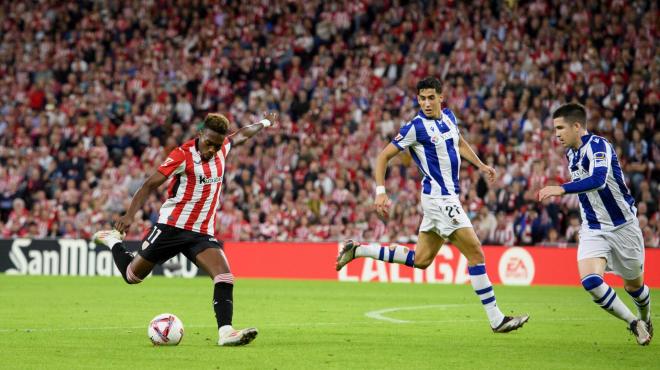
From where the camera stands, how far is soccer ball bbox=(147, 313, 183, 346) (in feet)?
32.1

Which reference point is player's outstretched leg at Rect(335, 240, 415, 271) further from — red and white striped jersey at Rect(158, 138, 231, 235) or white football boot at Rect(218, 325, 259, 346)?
white football boot at Rect(218, 325, 259, 346)

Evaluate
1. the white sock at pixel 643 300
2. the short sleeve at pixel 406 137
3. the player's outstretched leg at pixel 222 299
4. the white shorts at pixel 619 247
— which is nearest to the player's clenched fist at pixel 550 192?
the white shorts at pixel 619 247

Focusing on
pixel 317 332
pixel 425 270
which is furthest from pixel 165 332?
pixel 425 270

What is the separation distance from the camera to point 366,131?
25.9 m

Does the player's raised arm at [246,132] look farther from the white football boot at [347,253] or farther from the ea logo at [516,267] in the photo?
the ea logo at [516,267]

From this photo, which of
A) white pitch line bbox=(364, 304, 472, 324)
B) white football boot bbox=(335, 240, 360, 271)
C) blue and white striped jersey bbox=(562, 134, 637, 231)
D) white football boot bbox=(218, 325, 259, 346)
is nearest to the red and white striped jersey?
white football boot bbox=(218, 325, 259, 346)

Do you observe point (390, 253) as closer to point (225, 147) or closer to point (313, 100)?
point (225, 147)

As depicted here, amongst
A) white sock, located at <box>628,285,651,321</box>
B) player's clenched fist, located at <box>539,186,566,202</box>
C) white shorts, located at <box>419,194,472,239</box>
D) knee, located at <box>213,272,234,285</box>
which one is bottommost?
white sock, located at <box>628,285,651,321</box>

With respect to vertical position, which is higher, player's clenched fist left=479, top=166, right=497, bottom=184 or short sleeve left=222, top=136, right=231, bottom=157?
short sleeve left=222, top=136, right=231, bottom=157

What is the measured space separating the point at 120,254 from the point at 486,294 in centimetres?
370

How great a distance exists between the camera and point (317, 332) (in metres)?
11.4

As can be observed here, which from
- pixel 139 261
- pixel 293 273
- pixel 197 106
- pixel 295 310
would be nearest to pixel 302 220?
pixel 293 273

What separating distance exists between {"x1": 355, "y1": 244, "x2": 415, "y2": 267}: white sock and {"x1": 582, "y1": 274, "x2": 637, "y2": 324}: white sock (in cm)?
230

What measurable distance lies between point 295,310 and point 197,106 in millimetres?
15115
